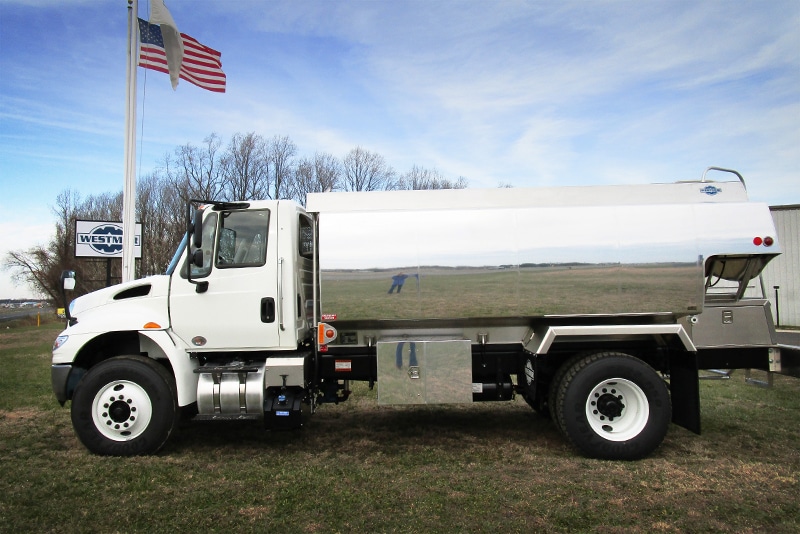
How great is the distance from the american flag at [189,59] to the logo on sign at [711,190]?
847cm

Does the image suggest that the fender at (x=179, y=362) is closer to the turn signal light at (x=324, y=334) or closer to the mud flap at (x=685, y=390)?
the turn signal light at (x=324, y=334)

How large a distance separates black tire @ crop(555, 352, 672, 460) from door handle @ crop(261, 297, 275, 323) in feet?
10.5

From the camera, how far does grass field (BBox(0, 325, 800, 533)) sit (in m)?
4.36

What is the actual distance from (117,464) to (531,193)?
5.20 meters

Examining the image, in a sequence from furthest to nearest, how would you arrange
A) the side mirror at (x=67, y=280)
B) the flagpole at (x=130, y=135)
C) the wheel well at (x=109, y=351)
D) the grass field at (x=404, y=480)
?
1. the flagpole at (x=130, y=135)
2. the side mirror at (x=67, y=280)
3. the wheel well at (x=109, y=351)
4. the grass field at (x=404, y=480)

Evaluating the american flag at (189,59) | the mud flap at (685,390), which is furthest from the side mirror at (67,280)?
the mud flap at (685,390)

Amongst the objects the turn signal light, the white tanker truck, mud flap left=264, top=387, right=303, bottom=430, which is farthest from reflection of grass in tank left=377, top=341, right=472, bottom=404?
mud flap left=264, top=387, right=303, bottom=430

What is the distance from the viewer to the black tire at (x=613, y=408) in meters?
5.79

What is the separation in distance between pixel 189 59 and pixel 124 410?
6.95 meters

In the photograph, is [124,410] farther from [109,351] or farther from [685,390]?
[685,390]

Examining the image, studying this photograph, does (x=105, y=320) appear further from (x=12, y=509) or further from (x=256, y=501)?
(x=256, y=501)

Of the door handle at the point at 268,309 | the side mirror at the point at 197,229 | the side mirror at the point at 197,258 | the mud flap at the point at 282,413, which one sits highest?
the side mirror at the point at 197,229

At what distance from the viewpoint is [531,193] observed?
238 inches

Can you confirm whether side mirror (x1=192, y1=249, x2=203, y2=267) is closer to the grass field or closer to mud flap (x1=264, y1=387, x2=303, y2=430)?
mud flap (x1=264, y1=387, x2=303, y2=430)
